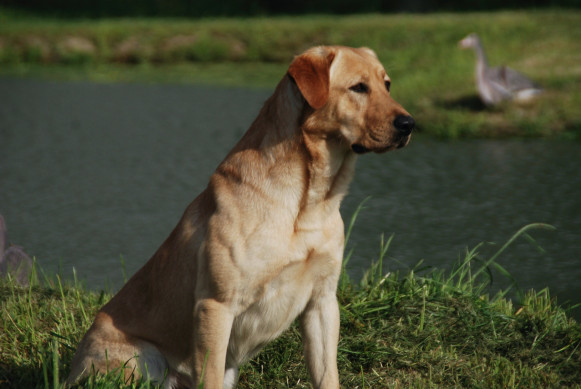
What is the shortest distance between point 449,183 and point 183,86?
6.45 metres

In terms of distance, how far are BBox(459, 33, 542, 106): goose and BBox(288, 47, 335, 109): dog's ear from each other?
19.7ft

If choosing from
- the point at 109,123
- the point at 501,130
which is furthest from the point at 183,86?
the point at 501,130

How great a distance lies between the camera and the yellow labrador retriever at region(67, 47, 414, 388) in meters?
2.96

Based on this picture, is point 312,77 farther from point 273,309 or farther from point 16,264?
point 16,264

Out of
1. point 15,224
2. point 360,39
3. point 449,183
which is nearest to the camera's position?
point 15,224

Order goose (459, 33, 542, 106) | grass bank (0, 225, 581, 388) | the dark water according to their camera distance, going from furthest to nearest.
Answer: goose (459, 33, 542, 106), the dark water, grass bank (0, 225, 581, 388)

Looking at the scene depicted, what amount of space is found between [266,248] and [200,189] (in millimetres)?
Result: 4127

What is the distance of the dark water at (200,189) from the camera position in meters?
5.38

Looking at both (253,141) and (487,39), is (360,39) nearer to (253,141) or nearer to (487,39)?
(487,39)

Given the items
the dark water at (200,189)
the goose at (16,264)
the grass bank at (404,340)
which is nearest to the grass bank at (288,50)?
the dark water at (200,189)

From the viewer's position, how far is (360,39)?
1377cm

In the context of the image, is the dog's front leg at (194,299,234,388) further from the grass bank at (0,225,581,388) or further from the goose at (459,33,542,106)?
the goose at (459,33,542,106)

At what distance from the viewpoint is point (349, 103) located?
120 inches

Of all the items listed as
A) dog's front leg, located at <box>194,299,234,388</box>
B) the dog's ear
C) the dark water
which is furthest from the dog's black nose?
the dark water
